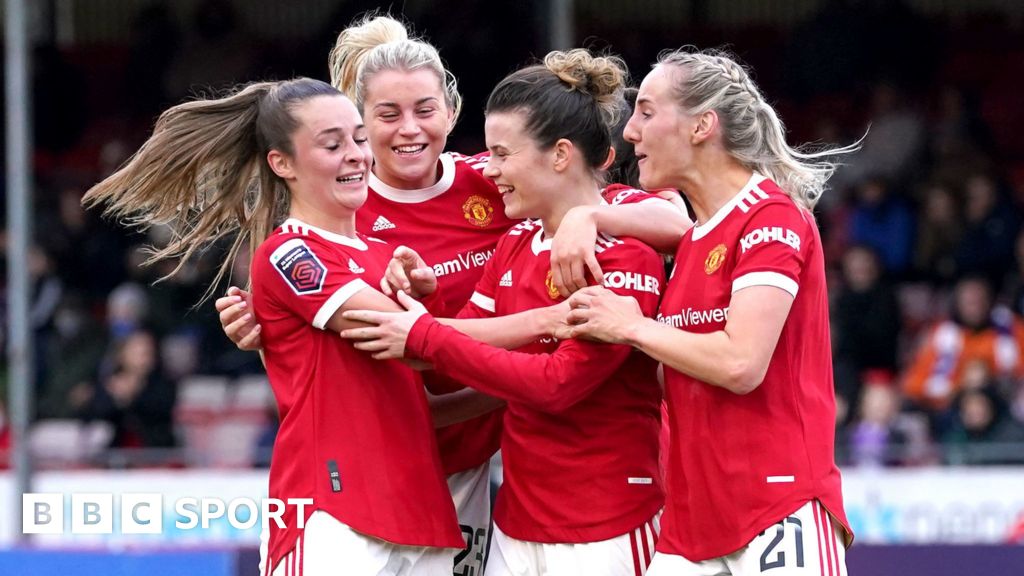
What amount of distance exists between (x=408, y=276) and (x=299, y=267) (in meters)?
0.31

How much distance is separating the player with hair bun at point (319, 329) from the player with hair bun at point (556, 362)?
0.12 meters

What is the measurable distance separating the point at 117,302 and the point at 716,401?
7.77m

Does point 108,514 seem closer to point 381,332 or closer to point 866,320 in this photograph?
point 381,332

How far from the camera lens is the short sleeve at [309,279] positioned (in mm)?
3424

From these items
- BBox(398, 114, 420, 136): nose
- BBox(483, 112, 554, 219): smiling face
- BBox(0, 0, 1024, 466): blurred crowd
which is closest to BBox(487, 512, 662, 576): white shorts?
BBox(483, 112, 554, 219): smiling face

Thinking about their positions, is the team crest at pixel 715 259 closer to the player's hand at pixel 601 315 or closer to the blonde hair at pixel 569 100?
the player's hand at pixel 601 315

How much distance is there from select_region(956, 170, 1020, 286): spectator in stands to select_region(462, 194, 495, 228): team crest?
6.23 m

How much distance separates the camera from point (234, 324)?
11.7 feet

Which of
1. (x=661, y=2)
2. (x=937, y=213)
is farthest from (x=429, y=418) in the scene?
(x=661, y=2)

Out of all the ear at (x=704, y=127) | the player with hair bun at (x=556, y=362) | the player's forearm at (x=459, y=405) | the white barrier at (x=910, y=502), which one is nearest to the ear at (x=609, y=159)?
the player with hair bun at (x=556, y=362)

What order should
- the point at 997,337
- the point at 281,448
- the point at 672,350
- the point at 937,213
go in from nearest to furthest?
the point at 672,350
the point at 281,448
the point at 997,337
the point at 937,213

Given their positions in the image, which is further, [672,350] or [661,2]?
[661,2]

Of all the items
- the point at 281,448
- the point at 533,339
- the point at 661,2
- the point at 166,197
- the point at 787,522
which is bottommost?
the point at 787,522

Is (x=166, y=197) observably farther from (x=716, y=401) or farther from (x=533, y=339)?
(x=716, y=401)
